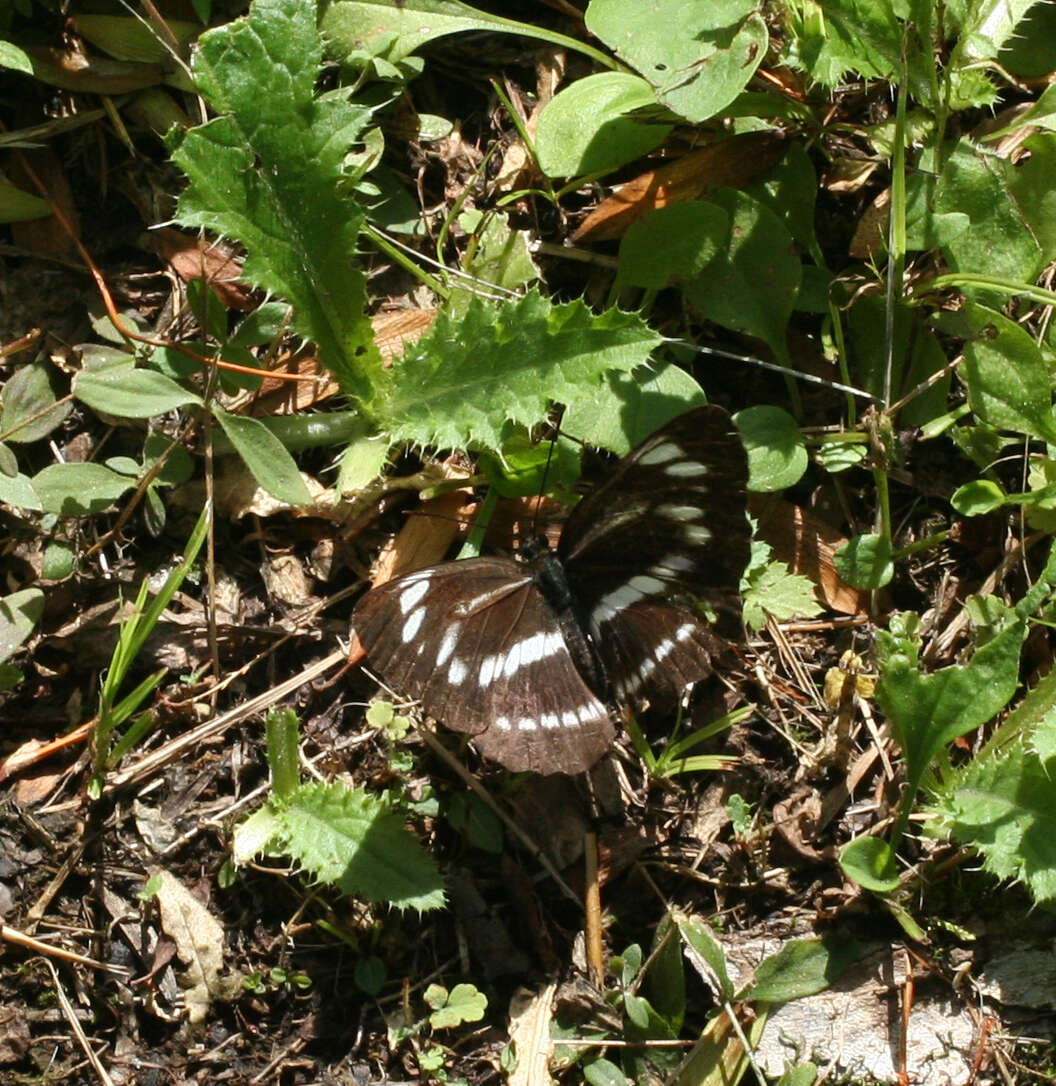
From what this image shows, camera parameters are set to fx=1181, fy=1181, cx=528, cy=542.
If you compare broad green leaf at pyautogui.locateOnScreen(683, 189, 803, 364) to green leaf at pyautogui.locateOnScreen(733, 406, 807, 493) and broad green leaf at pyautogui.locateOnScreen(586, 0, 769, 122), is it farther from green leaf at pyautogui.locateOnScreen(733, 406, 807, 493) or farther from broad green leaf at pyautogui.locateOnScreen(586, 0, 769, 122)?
broad green leaf at pyautogui.locateOnScreen(586, 0, 769, 122)

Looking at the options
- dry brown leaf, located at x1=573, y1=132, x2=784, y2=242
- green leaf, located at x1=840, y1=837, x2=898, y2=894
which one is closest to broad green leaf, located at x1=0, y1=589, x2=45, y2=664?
dry brown leaf, located at x1=573, y1=132, x2=784, y2=242

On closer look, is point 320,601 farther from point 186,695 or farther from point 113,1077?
point 113,1077

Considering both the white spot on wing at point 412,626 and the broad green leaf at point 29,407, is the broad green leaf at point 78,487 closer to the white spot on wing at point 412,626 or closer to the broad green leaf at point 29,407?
the broad green leaf at point 29,407

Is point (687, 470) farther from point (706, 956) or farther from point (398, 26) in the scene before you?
point (398, 26)

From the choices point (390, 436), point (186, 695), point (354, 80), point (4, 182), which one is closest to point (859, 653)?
point (390, 436)

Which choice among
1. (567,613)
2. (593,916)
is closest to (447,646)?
(567,613)

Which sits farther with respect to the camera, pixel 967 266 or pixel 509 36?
pixel 509 36

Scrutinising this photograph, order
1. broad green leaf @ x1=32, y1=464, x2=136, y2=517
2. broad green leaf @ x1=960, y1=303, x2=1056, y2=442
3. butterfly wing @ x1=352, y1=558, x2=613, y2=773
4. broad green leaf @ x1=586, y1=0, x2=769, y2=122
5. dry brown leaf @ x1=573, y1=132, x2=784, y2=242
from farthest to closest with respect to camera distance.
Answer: dry brown leaf @ x1=573, y1=132, x2=784, y2=242, broad green leaf @ x1=32, y1=464, x2=136, y2=517, broad green leaf @ x1=960, y1=303, x2=1056, y2=442, broad green leaf @ x1=586, y1=0, x2=769, y2=122, butterfly wing @ x1=352, y1=558, x2=613, y2=773

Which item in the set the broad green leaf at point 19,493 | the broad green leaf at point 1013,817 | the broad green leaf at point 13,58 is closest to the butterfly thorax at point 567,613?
the broad green leaf at point 1013,817
